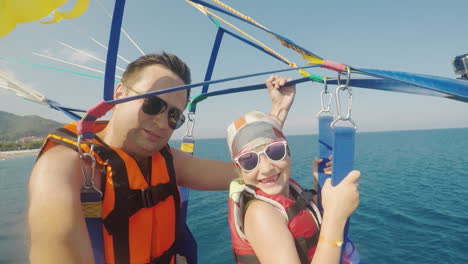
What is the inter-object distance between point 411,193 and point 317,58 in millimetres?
22459

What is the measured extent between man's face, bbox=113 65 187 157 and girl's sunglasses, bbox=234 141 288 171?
92cm

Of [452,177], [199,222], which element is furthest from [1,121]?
[452,177]

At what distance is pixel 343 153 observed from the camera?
5.48ft

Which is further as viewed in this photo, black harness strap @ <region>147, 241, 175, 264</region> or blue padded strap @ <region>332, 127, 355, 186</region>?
black harness strap @ <region>147, 241, 175, 264</region>

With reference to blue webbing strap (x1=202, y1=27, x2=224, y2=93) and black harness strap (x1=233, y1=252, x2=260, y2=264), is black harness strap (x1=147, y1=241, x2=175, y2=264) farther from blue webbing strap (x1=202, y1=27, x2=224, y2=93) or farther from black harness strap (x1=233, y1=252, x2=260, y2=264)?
blue webbing strap (x1=202, y1=27, x2=224, y2=93)

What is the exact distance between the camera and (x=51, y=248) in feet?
4.62

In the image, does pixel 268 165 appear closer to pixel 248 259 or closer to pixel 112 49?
pixel 248 259

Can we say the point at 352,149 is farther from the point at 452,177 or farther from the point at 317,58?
the point at 452,177

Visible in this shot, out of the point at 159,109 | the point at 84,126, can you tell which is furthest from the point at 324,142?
the point at 84,126

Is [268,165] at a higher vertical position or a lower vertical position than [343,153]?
lower

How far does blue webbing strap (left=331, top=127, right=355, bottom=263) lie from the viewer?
1.64 m

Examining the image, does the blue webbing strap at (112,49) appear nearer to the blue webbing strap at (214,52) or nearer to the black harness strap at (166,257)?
the black harness strap at (166,257)

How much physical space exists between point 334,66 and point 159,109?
1828mm

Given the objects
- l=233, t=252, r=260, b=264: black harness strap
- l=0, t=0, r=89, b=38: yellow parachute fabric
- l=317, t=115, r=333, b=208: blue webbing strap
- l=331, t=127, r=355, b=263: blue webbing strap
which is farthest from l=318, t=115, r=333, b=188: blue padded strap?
l=0, t=0, r=89, b=38: yellow parachute fabric
